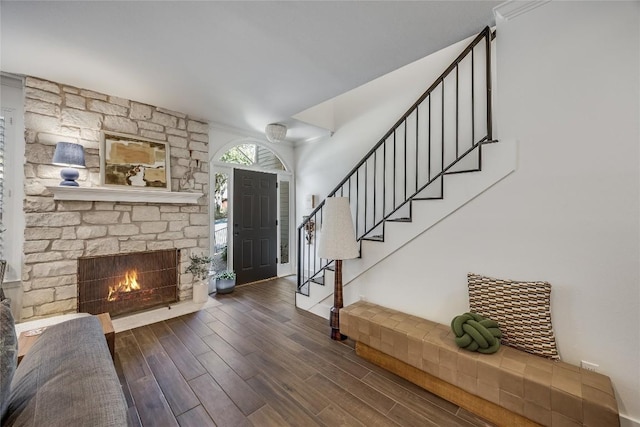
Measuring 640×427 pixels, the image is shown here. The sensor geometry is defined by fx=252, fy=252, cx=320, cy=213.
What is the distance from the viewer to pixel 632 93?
1.49m

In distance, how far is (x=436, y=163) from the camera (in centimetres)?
304

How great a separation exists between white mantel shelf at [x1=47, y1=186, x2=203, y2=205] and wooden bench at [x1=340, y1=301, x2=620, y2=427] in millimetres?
2963

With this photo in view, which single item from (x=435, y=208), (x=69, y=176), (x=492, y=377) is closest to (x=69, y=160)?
(x=69, y=176)

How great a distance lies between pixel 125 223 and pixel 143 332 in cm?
137

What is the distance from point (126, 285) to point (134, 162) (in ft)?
5.25

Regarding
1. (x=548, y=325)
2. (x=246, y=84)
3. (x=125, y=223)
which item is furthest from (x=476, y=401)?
(x=125, y=223)

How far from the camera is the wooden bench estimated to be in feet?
4.39

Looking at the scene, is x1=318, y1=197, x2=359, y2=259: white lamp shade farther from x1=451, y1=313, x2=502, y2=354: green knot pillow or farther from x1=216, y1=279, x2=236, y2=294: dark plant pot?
x1=216, y1=279, x2=236, y2=294: dark plant pot

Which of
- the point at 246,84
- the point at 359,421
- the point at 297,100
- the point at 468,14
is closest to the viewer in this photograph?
the point at 359,421

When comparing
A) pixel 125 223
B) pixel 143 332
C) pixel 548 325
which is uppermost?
pixel 125 223

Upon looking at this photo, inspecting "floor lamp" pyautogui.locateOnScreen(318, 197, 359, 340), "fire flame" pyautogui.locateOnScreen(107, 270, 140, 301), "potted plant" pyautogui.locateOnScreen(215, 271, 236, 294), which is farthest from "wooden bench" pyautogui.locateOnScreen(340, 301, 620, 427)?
"fire flame" pyautogui.locateOnScreen(107, 270, 140, 301)

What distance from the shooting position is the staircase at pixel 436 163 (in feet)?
6.77

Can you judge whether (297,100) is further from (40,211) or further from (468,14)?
(40,211)

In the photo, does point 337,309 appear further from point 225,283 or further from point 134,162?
point 134,162
